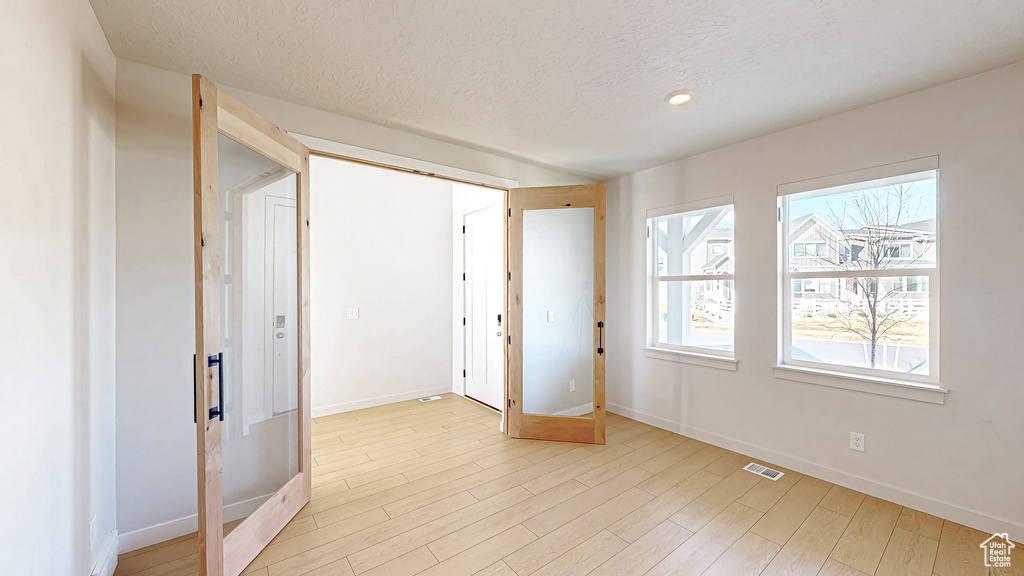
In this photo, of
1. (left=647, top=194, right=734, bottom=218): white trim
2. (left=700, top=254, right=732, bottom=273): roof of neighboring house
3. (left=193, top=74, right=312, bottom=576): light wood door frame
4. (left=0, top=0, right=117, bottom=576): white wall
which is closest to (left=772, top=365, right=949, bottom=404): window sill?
(left=700, top=254, right=732, bottom=273): roof of neighboring house

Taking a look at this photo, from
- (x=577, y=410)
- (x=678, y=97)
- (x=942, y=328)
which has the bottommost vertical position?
(x=577, y=410)

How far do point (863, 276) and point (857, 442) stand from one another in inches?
44.9

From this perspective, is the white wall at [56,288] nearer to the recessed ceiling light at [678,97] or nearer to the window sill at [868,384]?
the recessed ceiling light at [678,97]

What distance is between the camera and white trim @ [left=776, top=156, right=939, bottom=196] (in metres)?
2.43

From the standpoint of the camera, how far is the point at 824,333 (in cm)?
292

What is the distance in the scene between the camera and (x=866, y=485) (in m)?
2.62

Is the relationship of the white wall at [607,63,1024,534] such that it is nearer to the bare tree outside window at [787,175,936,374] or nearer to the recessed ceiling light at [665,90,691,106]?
the bare tree outside window at [787,175,936,374]

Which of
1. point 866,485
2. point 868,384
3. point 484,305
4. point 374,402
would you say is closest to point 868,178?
point 868,384

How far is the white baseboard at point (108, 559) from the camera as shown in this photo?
1775 millimetres

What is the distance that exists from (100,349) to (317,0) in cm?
191

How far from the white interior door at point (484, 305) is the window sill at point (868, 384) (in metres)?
2.58

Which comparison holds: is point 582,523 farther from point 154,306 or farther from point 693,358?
point 154,306

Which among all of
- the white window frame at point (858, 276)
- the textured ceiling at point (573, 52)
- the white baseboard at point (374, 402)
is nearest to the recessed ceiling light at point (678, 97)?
the textured ceiling at point (573, 52)

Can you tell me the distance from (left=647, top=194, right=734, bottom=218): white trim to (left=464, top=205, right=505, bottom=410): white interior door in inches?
63.3
